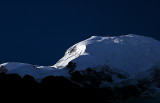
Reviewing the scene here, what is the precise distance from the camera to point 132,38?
72.0 meters

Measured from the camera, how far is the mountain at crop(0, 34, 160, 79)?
61.8m

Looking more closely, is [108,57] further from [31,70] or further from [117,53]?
[31,70]

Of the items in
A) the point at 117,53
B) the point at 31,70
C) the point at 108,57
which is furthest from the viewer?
the point at 117,53

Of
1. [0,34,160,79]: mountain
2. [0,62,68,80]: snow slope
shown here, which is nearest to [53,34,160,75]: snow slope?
[0,34,160,79]: mountain

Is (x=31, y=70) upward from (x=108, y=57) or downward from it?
downward

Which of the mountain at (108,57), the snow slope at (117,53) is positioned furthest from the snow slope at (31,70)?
the snow slope at (117,53)

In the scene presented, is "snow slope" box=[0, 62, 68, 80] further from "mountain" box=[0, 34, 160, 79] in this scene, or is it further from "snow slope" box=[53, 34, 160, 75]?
"snow slope" box=[53, 34, 160, 75]

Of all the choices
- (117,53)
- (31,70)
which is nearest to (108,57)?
(117,53)

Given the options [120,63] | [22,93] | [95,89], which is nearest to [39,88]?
[22,93]

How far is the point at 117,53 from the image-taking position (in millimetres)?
65875

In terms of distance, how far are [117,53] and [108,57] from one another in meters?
1.97

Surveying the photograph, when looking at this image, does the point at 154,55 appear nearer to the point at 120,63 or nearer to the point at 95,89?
the point at 120,63

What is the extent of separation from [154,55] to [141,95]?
8.18 m

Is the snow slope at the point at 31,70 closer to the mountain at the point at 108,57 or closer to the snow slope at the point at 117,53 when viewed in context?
the mountain at the point at 108,57
